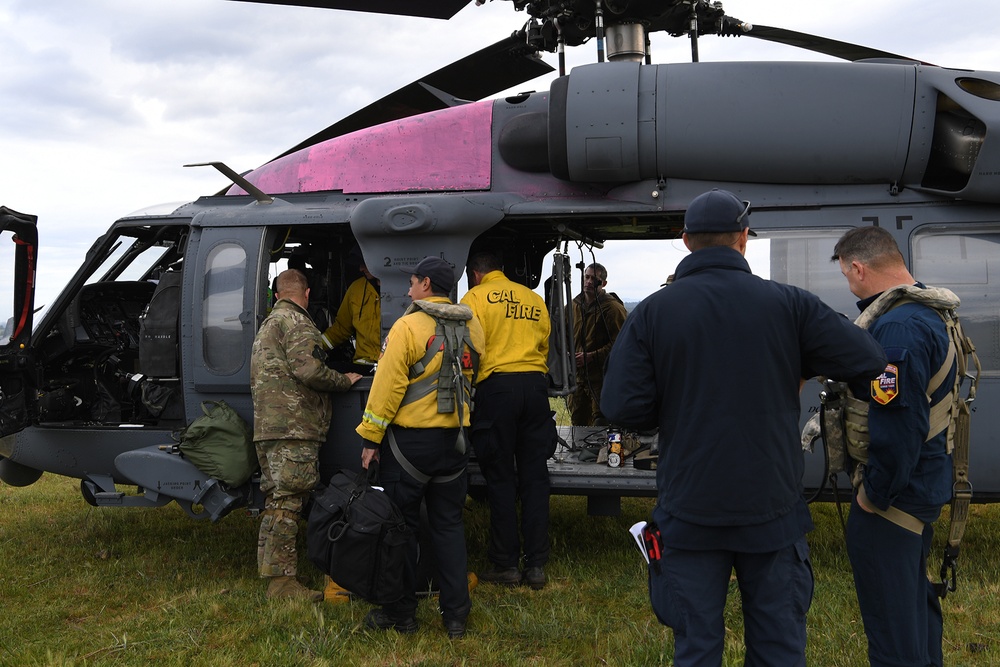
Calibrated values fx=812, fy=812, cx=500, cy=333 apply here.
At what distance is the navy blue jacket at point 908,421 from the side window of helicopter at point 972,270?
2.05 m

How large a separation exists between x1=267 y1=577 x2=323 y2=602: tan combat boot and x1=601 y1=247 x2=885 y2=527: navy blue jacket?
2.75m

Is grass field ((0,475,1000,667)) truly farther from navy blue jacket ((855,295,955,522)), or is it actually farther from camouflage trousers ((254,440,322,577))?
navy blue jacket ((855,295,955,522))

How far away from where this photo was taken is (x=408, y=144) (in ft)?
16.9

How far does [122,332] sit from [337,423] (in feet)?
6.86

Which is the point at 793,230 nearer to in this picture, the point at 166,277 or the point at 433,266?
the point at 433,266

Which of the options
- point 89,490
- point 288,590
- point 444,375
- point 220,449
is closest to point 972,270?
point 444,375

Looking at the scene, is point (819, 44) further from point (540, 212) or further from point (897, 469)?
point (897, 469)

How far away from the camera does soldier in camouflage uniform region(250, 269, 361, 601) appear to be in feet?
14.7

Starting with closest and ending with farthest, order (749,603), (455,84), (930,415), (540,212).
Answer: (749,603)
(930,415)
(540,212)
(455,84)

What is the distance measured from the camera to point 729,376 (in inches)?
89.0

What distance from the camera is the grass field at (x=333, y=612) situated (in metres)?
3.70

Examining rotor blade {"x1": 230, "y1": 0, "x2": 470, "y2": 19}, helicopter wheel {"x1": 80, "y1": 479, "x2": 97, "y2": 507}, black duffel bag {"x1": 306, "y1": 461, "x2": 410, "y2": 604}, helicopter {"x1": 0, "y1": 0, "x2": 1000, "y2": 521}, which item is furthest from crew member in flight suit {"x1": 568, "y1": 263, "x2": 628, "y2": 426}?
helicopter wheel {"x1": 80, "y1": 479, "x2": 97, "y2": 507}

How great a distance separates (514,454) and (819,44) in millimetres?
3287

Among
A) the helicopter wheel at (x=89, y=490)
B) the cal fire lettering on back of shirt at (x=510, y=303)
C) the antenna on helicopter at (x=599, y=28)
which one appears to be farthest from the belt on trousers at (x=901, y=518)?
the helicopter wheel at (x=89, y=490)
